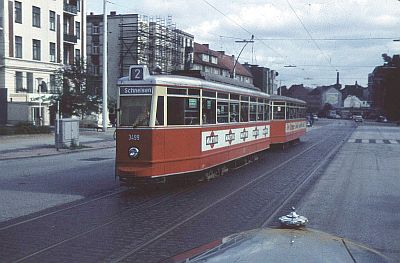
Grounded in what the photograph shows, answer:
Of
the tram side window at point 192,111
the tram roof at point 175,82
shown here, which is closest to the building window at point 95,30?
the tram roof at point 175,82

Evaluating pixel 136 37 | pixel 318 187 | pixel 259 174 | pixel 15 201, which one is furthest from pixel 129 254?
pixel 136 37

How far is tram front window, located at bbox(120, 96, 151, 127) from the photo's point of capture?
41.7 feet

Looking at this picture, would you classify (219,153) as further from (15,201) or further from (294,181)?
(15,201)

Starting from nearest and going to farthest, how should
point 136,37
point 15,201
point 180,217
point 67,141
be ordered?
point 180,217, point 15,201, point 67,141, point 136,37

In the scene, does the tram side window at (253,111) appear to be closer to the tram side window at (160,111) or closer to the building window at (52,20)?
the tram side window at (160,111)

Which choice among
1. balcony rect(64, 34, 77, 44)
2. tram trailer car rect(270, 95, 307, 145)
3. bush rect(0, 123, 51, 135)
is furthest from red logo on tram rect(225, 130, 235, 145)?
balcony rect(64, 34, 77, 44)

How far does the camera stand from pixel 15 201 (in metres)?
11.6

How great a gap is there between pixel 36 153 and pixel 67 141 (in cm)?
266

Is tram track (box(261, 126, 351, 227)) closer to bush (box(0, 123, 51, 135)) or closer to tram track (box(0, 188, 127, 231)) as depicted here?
tram track (box(0, 188, 127, 231))

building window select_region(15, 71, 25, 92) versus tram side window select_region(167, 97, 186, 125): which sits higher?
building window select_region(15, 71, 25, 92)

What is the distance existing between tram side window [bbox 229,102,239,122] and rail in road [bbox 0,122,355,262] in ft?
8.39

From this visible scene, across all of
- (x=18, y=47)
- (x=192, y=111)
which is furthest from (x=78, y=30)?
(x=192, y=111)

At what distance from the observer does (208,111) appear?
14555 mm

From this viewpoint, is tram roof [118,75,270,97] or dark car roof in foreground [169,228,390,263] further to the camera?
tram roof [118,75,270,97]
